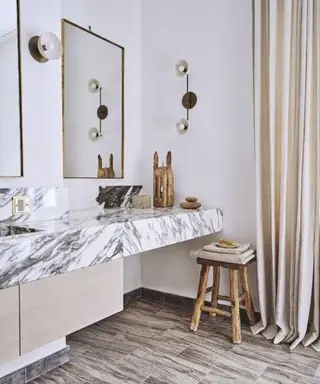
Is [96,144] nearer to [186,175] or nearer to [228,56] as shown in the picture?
[186,175]

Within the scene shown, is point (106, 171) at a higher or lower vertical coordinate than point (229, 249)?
higher

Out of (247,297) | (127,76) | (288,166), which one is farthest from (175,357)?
(127,76)

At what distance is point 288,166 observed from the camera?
234cm

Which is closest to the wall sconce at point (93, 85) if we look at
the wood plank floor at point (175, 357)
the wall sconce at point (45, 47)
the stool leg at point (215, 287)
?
the wall sconce at point (45, 47)

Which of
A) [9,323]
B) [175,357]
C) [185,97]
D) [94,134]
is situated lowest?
[175,357]

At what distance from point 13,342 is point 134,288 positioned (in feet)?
5.97

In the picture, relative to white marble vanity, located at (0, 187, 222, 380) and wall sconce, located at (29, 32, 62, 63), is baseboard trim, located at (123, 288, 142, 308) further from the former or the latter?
wall sconce, located at (29, 32, 62, 63)

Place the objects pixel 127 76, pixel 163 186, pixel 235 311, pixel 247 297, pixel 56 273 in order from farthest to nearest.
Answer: pixel 127 76 < pixel 163 186 < pixel 247 297 < pixel 235 311 < pixel 56 273

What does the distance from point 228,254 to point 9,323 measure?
143 centimetres

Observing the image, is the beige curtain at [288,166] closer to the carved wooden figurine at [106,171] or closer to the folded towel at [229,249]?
the folded towel at [229,249]

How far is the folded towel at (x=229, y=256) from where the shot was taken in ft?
7.55

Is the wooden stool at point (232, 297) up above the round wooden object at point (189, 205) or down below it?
below

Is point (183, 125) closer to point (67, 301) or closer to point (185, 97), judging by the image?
point (185, 97)

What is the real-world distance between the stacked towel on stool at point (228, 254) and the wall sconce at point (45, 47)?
1.50 meters
